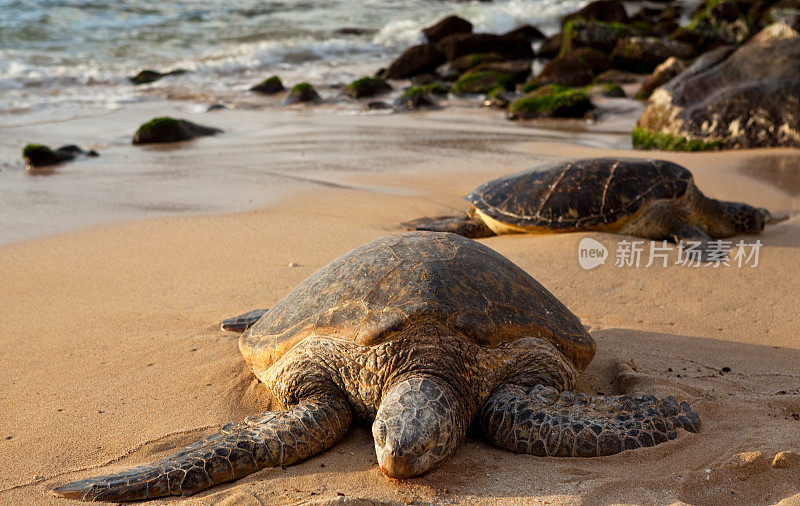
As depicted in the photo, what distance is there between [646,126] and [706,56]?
1410 mm

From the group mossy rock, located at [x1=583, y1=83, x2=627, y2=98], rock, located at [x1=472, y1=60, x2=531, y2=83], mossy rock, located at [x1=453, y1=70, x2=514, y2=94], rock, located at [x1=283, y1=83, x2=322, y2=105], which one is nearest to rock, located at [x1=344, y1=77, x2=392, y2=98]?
rock, located at [x1=283, y1=83, x2=322, y2=105]

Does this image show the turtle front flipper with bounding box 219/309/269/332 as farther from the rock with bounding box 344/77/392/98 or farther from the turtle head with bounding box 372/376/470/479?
the rock with bounding box 344/77/392/98

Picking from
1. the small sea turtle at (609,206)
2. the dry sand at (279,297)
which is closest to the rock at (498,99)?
the dry sand at (279,297)

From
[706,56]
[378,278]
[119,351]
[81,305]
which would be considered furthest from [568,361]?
[706,56]

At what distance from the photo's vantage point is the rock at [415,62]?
17.1m

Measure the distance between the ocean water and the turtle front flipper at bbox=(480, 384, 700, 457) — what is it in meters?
12.1

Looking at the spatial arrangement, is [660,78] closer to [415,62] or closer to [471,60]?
[471,60]

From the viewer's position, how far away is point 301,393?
3.07 meters

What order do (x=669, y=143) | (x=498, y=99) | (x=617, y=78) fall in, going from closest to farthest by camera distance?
(x=669, y=143), (x=498, y=99), (x=617, y=78)

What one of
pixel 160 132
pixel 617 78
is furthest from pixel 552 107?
pixel 160 132

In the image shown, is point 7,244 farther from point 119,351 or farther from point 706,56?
point 706,56

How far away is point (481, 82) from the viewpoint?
15.3 meters

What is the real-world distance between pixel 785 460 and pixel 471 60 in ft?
53.4

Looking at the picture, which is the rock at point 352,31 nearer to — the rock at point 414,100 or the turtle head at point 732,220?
the rock at point 414,100
